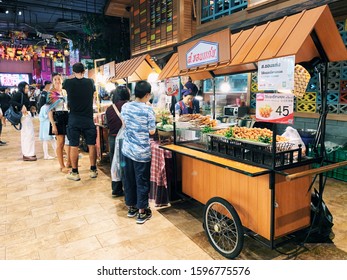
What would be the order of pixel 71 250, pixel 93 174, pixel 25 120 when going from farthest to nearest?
pixel 25 120 → pixel 93 174 → pixel 71 250

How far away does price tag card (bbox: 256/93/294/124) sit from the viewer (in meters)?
2.58

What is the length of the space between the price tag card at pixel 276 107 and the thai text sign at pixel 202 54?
960 millimetres

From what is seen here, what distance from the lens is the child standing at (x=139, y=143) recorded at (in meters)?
3.76

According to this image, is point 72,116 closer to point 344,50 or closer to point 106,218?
point 106,218

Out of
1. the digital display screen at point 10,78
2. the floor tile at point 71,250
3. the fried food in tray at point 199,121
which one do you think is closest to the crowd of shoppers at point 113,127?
the floor tile at point 71,250

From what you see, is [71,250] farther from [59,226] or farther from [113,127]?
[113,127]

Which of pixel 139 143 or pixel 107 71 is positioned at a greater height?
pixel 107 71

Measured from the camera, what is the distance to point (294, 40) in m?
2.72

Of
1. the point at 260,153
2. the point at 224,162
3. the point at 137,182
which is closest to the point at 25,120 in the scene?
the point at 137,182

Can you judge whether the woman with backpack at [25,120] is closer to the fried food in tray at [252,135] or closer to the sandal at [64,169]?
the sandal at [64,169]

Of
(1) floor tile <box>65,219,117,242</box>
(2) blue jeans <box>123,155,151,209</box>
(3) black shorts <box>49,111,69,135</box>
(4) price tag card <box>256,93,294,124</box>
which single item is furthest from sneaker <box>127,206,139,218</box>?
(3) black shorts <box>49,111,69,135</box>

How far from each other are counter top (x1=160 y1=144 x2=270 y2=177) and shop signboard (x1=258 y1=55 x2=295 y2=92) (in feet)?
2.66

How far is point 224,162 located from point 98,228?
2.01 m

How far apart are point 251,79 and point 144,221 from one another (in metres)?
5.23
